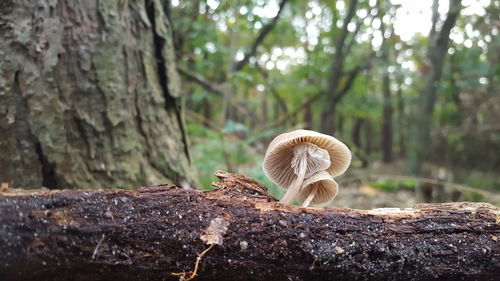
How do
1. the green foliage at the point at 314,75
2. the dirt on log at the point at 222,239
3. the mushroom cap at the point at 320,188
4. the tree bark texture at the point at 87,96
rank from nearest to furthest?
the dirt on log at the point at 222,239
the mushroom cap at the point at 320,188
the tree bark texture at the point at 87,96
the green foliage at the point at 314,75

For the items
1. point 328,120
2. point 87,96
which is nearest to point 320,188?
point 87,96

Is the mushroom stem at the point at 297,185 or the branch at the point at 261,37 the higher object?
the branch at the point at 261,37

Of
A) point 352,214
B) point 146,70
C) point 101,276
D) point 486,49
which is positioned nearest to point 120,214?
point 101,276

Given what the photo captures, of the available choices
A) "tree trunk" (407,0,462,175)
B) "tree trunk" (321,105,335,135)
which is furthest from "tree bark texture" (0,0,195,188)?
"tree trunk" (407,0,462,175)

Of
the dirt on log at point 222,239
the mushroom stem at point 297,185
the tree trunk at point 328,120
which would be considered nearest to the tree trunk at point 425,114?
the tree trunk at point 328,120

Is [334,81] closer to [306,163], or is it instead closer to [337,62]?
[337,62]

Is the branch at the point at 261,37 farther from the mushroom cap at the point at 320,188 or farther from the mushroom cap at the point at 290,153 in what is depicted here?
the mushroom cap at the point at 320,188

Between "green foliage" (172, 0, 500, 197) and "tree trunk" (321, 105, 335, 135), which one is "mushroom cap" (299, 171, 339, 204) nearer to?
"green foliage" (172, 0, 500, 197)

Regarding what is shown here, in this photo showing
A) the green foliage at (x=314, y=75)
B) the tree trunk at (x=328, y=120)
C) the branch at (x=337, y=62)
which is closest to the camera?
the green foliage at (x=314, y=75)
